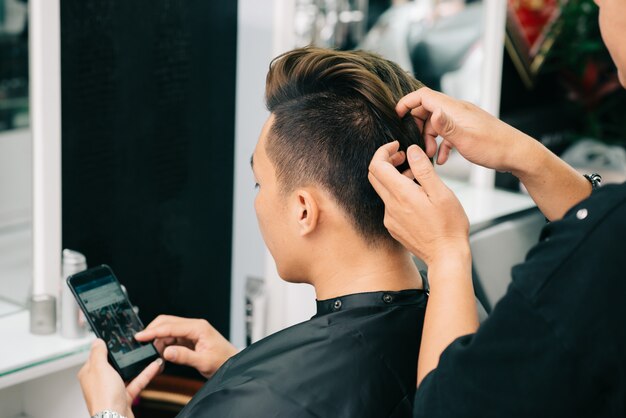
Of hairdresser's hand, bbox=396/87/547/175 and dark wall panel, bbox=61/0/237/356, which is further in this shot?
dark wall panel, bbox=61/0/237/356

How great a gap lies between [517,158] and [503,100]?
255 centimetres

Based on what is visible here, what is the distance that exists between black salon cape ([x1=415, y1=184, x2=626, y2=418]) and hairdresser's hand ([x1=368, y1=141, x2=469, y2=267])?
0.63 feet

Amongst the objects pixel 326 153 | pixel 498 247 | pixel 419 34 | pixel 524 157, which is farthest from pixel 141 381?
pixel 419 34

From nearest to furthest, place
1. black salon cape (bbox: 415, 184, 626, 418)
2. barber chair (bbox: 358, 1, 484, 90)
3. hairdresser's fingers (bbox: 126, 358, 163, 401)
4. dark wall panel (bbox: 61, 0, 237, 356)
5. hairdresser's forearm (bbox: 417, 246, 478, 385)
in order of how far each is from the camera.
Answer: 1. black salon cape (bbox: 415, 184, 626, 418)
2. hairdresser's forearm (bbox: 417, 246, 478, 385)
3. hairdresser's fingers (bbox: 126, 358, 163, 401)
4. dark wall panel (bbox: 61, 0, 237, 356)
5. barber chair (bbox: 358, 1, 484, 90)

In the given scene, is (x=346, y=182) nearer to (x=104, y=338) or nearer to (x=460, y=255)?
(x=460, y=255)

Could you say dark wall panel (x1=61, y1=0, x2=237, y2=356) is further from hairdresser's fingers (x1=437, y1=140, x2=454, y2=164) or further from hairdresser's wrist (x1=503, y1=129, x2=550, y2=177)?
hairdresser's wrist (x1=503, y1=129, x2=550, y2=177)

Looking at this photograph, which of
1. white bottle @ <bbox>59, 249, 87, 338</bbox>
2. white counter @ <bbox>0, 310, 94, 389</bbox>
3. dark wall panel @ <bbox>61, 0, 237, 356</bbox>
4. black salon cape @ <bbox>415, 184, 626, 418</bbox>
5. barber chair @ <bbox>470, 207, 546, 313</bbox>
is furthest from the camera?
barber chair @ <bbox>470, 207, 546, 313</bbox>

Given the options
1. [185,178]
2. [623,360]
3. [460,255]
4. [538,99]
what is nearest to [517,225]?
[185,178]

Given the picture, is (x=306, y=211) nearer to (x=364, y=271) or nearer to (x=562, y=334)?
(x=364, y=271)

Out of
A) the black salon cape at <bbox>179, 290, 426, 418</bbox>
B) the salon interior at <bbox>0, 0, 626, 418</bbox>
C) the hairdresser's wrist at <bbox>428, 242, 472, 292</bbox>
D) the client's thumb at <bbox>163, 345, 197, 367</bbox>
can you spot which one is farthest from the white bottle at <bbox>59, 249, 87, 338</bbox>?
the hairdresser's wrist at <bbox>428, 242, 472, 292</bbox>

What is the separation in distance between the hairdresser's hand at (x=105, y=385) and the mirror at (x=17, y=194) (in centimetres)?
54

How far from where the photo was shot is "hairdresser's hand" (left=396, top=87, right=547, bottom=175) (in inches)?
54.1

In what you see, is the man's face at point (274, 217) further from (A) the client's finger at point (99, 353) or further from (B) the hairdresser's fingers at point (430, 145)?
(A) the client's finger at point (99, 353)

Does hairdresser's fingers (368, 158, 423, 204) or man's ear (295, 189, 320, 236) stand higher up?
hairdresser's fingers (368, 158, 423, 204)
